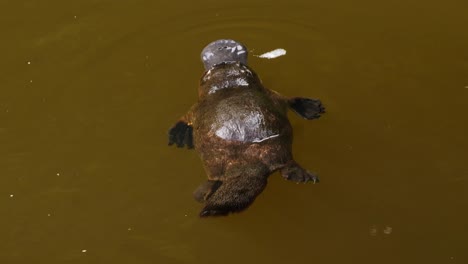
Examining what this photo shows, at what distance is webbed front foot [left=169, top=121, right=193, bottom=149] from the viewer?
3.85 metres

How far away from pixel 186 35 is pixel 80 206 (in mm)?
1930

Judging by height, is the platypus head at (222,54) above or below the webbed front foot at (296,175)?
above

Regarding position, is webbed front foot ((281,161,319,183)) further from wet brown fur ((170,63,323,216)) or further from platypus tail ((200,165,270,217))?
platypus tail ((200,165,270,217))

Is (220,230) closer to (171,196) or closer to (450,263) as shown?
(171,196)

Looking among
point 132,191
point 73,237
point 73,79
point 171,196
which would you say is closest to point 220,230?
point 171,196

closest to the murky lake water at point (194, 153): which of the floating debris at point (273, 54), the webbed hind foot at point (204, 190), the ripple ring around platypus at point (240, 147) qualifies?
the floating debris at point (273, 54)

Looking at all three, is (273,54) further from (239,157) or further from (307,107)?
(239,157)

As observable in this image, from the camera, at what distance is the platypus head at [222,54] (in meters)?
4.33

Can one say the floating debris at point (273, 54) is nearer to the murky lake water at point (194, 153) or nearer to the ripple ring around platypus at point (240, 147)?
the murky lake water at point (194, 153)

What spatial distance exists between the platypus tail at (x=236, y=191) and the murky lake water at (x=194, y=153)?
1.26ft

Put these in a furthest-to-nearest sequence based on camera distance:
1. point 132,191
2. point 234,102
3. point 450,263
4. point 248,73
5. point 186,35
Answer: point 186,35
point 248,73
point 132,191
point 234,102
point 450,263

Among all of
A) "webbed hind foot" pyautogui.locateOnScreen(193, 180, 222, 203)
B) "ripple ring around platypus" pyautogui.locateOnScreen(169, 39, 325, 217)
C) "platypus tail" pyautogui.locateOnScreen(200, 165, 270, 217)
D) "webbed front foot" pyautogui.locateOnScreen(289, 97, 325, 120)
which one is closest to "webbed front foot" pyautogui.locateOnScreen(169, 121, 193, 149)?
"ripple ring around platypus" pyautogui.locateOnScreen(169, 39, 325, 217)

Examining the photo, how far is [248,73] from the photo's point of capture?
160 inches

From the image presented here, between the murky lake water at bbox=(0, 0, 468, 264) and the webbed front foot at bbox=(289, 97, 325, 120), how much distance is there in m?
0.15
